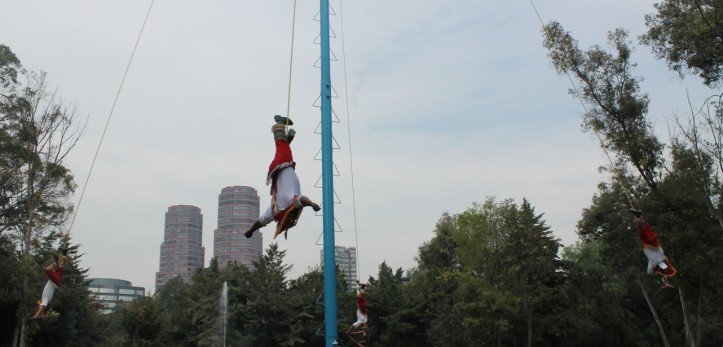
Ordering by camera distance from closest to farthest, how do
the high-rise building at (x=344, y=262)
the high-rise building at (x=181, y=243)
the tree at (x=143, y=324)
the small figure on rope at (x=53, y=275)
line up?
1. the small figure on rope at (x=53, y=275)
2. the high-rise building at (x=344, y=262)
3. the tree at (x=143, y=324)
4. the high-rise building at (x=181, y=243)

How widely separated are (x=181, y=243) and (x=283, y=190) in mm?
145653

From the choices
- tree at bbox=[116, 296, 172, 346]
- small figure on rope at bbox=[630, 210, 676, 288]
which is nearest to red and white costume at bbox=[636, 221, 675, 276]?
small figure on rope at bbox=[630, 210, 676, 288]

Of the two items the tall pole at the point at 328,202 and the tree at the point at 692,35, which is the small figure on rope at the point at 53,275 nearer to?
the tall pole at the point at 328,202

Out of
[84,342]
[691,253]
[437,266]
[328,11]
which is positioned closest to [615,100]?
[691,253]

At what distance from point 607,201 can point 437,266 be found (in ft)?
64.9

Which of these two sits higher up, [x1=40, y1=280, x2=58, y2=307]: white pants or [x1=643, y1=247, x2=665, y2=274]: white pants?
[x1=643, y1=247, x2=665, y2=274]: white pants

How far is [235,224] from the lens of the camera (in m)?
116

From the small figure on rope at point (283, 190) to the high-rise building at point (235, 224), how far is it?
85.5 metres

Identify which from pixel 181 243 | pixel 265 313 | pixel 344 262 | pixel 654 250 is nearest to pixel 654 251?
pixel 654 250

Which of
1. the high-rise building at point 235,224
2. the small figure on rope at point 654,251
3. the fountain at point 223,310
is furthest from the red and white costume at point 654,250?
the high-rise building at point 235,224

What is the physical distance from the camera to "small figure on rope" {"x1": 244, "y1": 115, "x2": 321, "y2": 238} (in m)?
6.98

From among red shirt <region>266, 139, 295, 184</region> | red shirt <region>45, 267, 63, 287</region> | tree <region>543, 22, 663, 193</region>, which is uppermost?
tree <region>543, 22, 663, 193</region>

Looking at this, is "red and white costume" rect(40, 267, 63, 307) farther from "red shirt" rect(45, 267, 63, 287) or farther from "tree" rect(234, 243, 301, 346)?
"tree" rect(234, 243, 301, 346)

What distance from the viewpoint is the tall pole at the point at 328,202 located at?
963 centimetres
